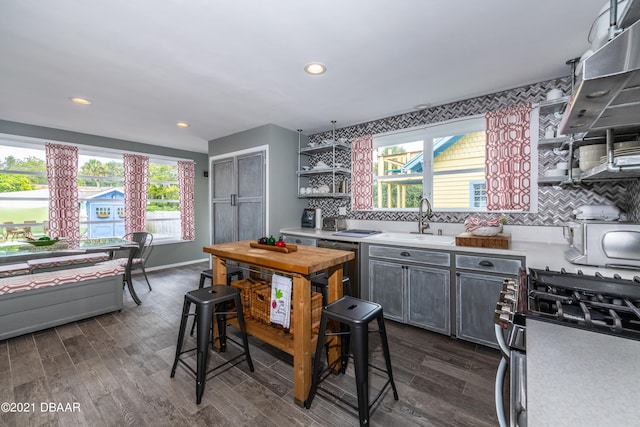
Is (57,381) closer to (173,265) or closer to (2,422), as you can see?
(2,422)

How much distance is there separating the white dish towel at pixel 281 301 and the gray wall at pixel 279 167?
1879 mm

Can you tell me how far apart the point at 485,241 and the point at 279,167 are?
271 cm

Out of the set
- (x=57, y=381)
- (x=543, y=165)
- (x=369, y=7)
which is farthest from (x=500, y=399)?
(x=57, y=381)

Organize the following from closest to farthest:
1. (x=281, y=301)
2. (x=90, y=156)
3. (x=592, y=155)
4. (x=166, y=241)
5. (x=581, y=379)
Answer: (x=581, y=379) → (x=592, y=155) → (x=281, y=301) → (x=90, y=156) → (x=166, y=241)

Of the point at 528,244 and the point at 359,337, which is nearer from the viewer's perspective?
the point at 359,337

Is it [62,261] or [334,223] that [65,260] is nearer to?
[62,261]

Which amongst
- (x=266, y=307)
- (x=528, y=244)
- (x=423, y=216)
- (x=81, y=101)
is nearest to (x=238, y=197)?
(x=81, y=101)

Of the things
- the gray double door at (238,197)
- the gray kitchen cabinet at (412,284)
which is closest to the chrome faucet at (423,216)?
the gray kitchen cabinet at (412,284)

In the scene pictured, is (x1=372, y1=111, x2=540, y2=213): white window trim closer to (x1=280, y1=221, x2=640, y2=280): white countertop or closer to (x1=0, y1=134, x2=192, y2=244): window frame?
(x1=280, y1=221, x2=640, y2=280): white countertop

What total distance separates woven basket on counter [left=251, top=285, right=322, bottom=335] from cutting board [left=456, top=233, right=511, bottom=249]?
1396 millimetres

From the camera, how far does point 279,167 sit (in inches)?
152

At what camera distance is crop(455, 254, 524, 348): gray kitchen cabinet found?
220 centimetres

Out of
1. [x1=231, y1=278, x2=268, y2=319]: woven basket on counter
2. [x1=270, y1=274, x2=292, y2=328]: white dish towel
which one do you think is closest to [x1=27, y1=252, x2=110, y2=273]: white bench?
[x1=231, y1=278, x2=268, y2=319]: woven basket on counter

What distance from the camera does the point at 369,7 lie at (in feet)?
5.28
